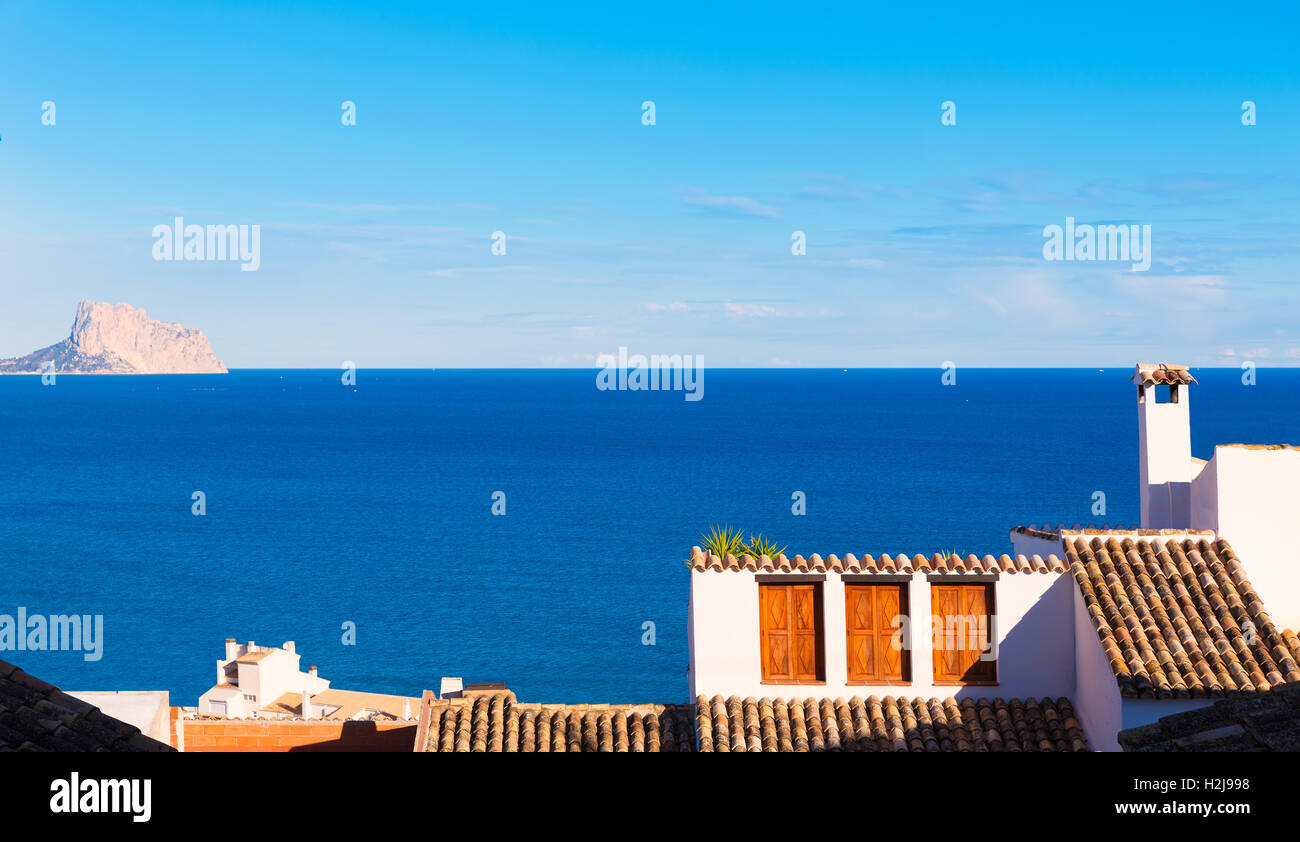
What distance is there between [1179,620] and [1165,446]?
418 centimetres

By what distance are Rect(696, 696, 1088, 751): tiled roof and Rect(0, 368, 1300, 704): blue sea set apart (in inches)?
1421

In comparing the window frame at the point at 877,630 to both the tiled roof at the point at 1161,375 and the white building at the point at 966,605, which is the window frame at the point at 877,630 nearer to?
the white building at the point at 966,605

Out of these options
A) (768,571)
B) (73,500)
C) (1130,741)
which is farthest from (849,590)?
(73,500)

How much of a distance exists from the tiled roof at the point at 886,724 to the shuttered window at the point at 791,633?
426 millimetres

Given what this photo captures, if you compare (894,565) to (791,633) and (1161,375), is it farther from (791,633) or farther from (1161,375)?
(1161,375)

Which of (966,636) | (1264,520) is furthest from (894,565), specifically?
(1264,520)

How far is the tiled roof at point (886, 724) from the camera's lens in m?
14.7

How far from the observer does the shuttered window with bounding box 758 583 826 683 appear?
627 inches

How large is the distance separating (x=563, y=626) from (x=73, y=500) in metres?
68.3

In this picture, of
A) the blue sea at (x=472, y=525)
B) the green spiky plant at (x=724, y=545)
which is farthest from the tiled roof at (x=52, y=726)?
the blue sea at (x=472, y=525)

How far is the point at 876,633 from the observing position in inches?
629
